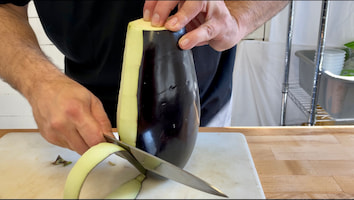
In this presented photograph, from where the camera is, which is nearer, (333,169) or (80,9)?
(333,169)

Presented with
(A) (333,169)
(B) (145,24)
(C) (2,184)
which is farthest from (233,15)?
(C) (2,184)

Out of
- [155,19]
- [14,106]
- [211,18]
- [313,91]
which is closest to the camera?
[155,19]

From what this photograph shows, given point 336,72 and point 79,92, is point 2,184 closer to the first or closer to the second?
point 79,92

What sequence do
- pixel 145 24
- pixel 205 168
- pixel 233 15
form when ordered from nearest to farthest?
pixel 145 24 → pixel 205 168 → pixel 233 15

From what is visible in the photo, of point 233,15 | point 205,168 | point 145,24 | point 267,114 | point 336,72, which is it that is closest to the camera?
point 145,24

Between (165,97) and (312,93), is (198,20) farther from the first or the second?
(312,93)

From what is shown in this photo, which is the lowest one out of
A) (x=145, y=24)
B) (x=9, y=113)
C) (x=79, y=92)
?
(x=9, y=113)

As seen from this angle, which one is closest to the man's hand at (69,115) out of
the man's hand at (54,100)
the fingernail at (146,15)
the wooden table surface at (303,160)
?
the man's hand at (54,100)

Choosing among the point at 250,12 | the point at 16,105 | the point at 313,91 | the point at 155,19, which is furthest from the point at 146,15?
the point at 16,105

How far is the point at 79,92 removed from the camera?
64cm

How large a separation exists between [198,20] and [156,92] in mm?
246

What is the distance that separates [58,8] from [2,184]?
0.48 meters

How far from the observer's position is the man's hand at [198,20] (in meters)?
0.58

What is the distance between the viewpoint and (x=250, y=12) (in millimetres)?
887
